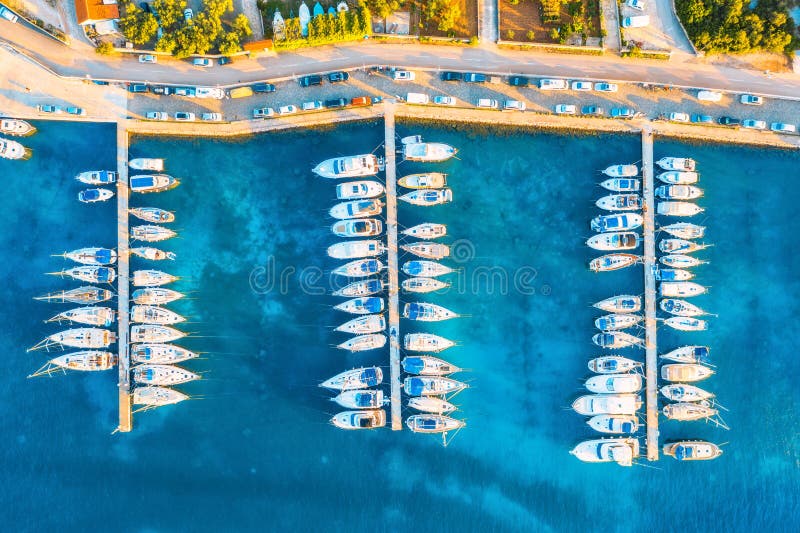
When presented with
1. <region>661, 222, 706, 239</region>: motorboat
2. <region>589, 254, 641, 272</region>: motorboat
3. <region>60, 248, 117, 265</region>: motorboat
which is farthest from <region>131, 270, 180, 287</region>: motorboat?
<region>661, 222, 706, 239</region>: motorboat

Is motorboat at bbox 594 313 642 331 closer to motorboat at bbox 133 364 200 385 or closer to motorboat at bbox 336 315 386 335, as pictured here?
motorboat at bbox 336 315 386 335

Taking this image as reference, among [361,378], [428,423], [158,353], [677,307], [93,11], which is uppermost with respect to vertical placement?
[93,11]

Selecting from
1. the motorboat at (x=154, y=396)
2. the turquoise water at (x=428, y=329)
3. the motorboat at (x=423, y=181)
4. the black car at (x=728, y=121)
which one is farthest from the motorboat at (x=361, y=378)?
the black car at (x=728, y=121)

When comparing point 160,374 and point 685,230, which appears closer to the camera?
point 160,374

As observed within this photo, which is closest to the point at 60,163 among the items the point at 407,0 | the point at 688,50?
the point at 407,0

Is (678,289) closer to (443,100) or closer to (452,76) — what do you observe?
(443,100)

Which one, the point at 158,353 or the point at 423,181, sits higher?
the point at 423,181

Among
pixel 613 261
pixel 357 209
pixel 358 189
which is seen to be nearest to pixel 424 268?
pixel 357 209
